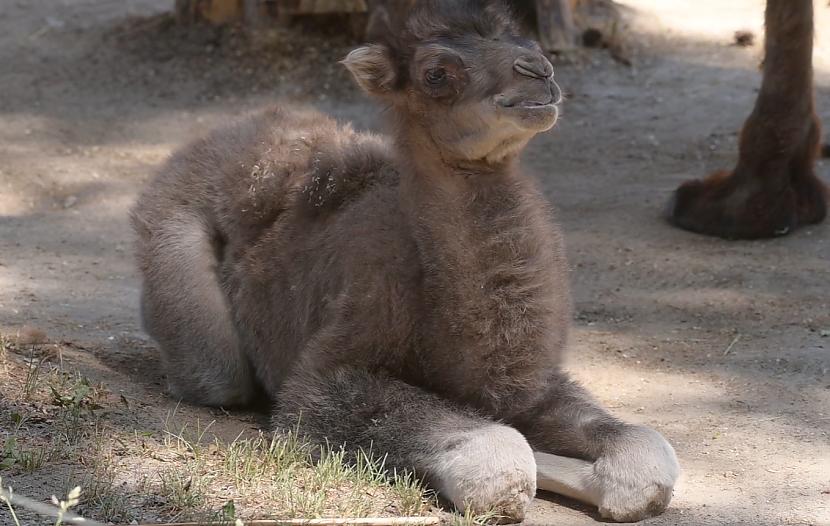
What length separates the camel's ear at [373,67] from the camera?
17.1ft

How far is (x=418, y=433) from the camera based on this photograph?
198 inches


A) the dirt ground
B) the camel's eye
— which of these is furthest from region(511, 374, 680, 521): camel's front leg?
the camel's eye

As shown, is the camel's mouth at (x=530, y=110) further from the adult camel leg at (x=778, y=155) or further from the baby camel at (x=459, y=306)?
the adult camel leg at (x=778, y=155)

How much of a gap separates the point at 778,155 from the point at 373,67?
458 cm

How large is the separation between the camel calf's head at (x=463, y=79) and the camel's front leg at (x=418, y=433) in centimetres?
102

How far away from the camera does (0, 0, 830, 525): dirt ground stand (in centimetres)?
577

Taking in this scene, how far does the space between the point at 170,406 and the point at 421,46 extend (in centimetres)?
212

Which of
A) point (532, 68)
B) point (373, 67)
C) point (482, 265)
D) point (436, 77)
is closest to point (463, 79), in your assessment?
point (436, 77)

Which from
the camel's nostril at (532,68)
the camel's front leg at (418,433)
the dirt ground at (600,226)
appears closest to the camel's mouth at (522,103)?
the camel's nostril at (532,68)

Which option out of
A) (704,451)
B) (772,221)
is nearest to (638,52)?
(772,221)

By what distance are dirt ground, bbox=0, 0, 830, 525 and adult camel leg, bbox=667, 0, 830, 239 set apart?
0.62 feet

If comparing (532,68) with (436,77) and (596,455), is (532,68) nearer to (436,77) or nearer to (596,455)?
(436,77)

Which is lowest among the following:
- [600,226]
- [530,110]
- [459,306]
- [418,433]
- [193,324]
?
[600,226]

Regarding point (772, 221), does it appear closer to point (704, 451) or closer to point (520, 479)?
point (704, 451)
